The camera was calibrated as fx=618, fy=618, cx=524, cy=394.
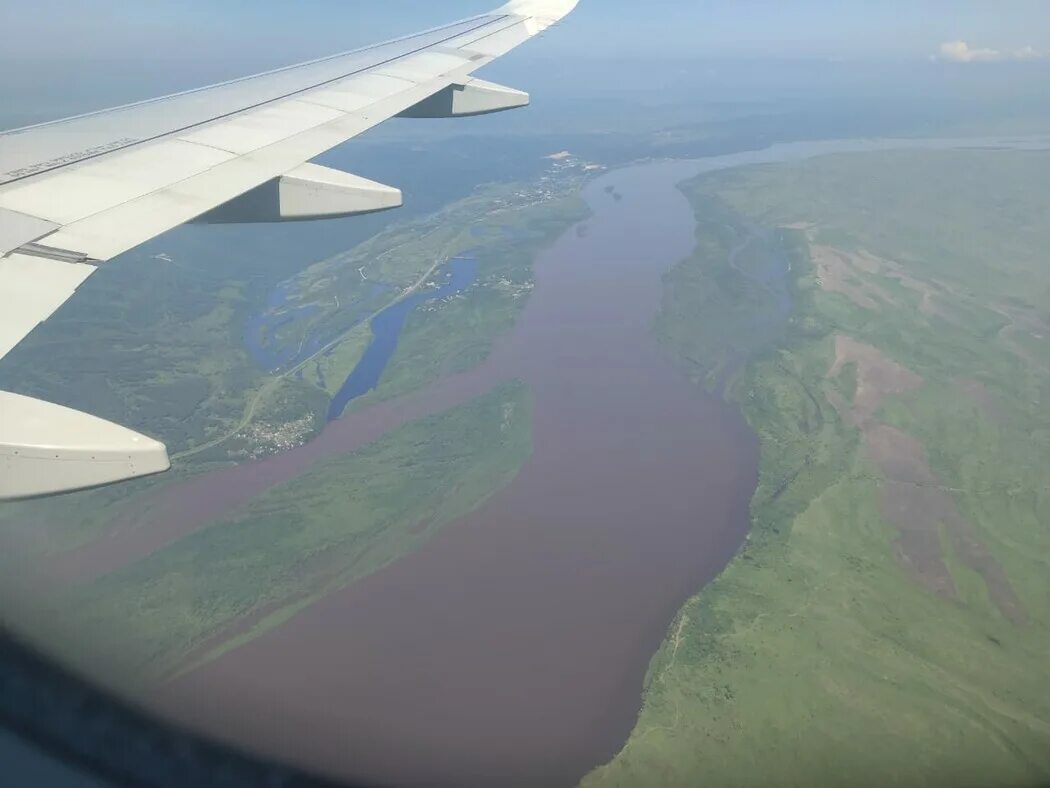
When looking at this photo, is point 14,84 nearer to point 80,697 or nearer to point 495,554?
point 495,554

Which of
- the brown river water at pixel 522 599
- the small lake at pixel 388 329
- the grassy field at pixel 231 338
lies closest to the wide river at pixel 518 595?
the brown river water at pixel 522 599

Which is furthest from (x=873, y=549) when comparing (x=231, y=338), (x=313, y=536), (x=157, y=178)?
(x=231, y=338)

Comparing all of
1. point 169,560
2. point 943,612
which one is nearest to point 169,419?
point 169,560

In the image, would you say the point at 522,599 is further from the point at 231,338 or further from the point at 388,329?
the point at 231,338

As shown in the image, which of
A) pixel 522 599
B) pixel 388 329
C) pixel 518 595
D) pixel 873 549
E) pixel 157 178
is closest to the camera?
pixel 157 178

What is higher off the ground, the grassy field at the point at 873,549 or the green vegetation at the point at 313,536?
the grassy field at the point at 873,549

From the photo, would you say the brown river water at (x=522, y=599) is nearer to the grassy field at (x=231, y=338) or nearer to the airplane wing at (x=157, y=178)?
the grassy field at (x=231, y=338)

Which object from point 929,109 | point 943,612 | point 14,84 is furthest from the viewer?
point 929,109
